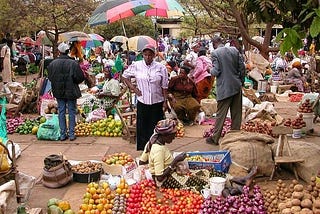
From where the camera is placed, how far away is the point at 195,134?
9.53 m

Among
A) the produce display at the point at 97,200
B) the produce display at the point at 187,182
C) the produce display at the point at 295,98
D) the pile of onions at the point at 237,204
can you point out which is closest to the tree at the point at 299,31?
the pile of onions at the point at 237,204

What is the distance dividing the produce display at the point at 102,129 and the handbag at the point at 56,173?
9.88 feet

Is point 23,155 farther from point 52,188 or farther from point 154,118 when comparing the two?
point 154,118

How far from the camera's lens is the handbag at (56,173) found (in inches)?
247

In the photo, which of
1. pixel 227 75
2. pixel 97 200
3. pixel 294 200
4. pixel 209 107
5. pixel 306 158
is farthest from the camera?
pixel 209 107

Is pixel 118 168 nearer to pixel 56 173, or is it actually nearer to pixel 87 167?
pixel 87 167

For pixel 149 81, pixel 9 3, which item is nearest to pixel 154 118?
pixel 149 81

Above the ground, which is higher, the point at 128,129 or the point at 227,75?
the point at 227,75

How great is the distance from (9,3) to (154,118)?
14.4 m

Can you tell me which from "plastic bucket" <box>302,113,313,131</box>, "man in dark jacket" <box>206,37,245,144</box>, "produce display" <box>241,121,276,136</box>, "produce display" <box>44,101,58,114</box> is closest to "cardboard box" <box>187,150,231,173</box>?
"man in dark jacket" <box>206,37,245,144</box>

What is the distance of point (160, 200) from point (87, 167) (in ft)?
4.98

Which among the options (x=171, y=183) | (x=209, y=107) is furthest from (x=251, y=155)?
(x=209, y=107)

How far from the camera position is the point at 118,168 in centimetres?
652

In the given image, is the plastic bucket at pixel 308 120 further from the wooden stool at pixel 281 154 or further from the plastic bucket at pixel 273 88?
the plastic bucket at pixel 273 88
